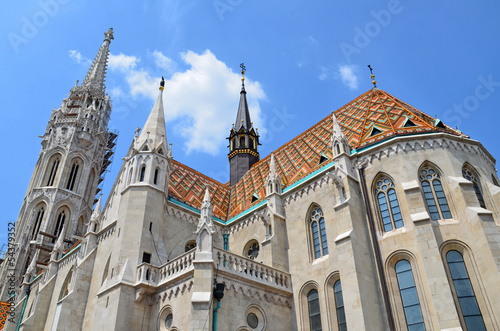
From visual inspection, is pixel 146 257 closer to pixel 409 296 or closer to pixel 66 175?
pixel 409 296

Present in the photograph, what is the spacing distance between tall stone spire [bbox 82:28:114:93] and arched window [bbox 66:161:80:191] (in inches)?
495

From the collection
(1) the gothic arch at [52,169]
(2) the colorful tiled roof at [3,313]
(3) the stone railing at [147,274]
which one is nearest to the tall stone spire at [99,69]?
(1) the gothic arch at [52,169]

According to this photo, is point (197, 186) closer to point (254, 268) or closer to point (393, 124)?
point (254, 268)

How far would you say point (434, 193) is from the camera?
1728cm

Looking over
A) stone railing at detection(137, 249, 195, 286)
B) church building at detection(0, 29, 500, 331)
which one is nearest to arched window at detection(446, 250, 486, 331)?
church building at detection(0, 29, 500, 331)

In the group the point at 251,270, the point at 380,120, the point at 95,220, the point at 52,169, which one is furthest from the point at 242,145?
the point at 52,169

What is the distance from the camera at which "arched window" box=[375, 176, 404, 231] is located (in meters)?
17.4

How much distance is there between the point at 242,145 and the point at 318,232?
18.6 meters

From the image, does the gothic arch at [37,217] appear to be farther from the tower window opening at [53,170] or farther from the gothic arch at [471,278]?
the gothic arch at [471,278]

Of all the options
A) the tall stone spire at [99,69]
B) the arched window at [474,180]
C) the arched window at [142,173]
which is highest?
the tall stone spire at [99,69]

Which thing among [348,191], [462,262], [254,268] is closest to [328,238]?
[348,191]

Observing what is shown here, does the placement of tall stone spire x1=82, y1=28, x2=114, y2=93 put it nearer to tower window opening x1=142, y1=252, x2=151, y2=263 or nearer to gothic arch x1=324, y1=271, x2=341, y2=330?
tower window opening x1=142, y1=252, x2=151, y2=263

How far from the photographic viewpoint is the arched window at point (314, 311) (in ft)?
56.8

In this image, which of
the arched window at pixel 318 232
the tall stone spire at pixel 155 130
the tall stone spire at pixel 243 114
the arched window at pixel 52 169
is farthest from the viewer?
the arched window at pixel 52 169
